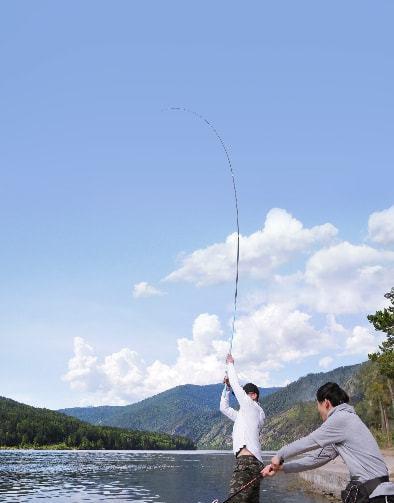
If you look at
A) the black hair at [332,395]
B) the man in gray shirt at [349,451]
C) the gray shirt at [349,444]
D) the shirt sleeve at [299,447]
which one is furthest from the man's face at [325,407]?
the shirt sleeve at [299,447]

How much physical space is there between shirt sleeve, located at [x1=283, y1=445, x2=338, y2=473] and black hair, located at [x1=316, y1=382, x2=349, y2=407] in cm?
51

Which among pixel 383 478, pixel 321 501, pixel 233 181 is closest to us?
pixel 383 478

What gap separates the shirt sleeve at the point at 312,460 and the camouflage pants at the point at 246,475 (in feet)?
12.1

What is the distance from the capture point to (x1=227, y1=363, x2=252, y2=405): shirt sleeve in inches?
438

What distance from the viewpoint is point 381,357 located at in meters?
57.3

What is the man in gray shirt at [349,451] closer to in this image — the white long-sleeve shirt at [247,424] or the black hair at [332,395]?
the black hair at [332,395]

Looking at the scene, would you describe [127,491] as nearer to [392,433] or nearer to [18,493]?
[18,493]

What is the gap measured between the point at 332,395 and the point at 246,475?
4163 millimetres

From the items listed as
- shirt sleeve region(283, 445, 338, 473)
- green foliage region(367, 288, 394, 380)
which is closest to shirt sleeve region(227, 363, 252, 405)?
shirt sleeve region(283, 445, 338, 473)

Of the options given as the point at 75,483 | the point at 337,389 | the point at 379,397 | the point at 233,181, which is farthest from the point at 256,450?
the point at 379,397

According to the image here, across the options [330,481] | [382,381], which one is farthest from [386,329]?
[382,381]

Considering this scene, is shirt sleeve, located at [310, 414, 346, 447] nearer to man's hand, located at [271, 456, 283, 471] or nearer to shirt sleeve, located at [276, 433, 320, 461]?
shirt sleeve, located at [276, 433, 320, 461]

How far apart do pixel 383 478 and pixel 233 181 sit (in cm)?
1200

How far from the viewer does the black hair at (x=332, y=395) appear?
729 centimetres
